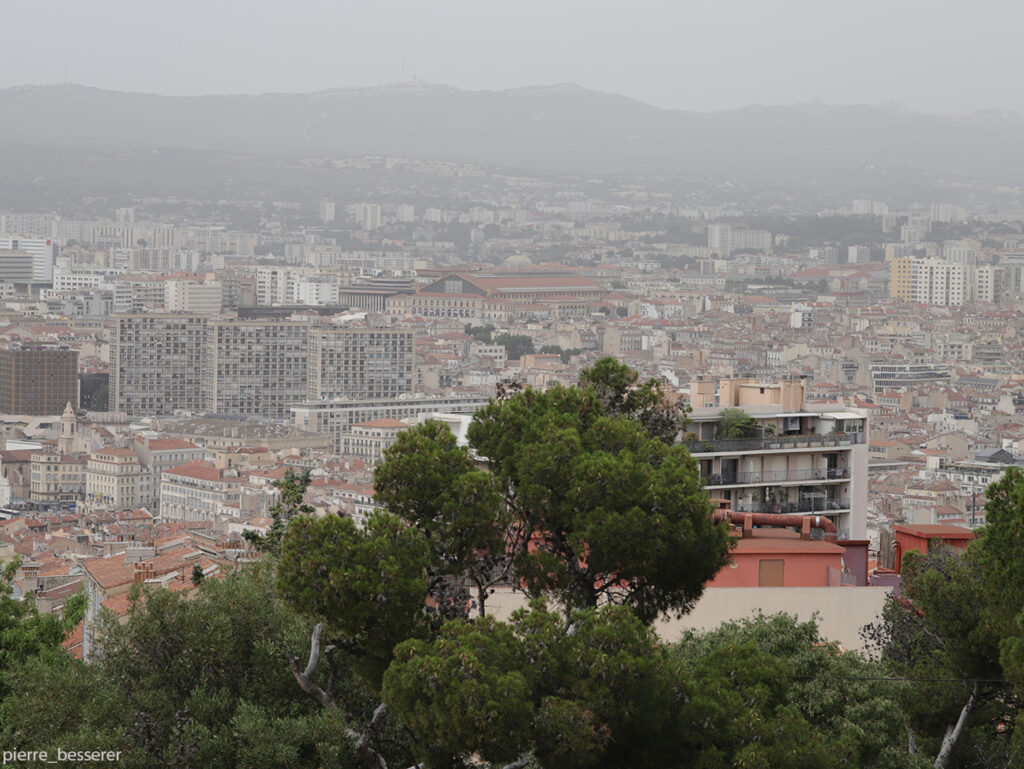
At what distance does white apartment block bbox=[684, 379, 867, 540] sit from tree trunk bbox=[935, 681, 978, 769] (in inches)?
246

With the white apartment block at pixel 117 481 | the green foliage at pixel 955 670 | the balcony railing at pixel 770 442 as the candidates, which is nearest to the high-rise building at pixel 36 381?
the white apartment block at pixel 117 481

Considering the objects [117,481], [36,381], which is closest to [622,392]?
[117,481]

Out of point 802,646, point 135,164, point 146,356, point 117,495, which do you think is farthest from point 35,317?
point 802,646

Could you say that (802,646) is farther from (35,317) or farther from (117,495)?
(35,317)

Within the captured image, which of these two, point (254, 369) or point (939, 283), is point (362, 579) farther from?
point (939, 283)

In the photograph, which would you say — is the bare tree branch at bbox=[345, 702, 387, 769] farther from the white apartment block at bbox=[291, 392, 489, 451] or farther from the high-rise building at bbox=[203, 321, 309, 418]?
the high-rise building at bbox=[203, 321, 309, 418]

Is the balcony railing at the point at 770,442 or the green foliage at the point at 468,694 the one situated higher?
the green foliage at the point at 468,694

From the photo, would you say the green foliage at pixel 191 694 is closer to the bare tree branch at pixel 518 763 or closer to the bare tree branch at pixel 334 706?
the bare tree branch at pixel 334 706

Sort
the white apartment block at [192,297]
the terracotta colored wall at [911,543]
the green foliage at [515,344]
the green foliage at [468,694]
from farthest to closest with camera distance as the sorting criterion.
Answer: the white apartment block at [192,297], the green foliage at [515,344], the terracotta colored wall at [911,543], the green foliage at [468,694]

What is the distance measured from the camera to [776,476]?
15.3 meters

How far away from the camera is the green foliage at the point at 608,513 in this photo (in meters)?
6.78

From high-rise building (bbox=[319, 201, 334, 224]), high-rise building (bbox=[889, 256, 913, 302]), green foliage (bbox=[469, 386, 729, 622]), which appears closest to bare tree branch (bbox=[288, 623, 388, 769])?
green foliage (bbox=[469, 386, 729, 622])

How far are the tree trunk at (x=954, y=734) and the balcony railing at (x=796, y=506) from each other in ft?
22.0

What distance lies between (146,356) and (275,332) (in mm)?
5670
